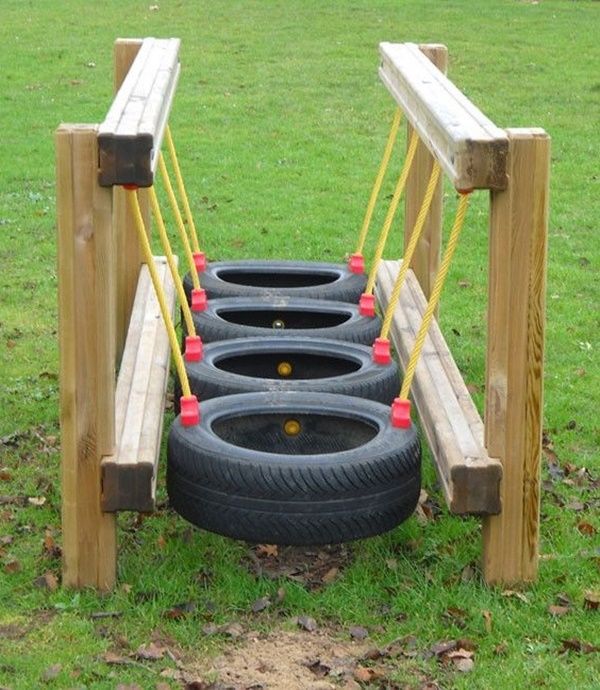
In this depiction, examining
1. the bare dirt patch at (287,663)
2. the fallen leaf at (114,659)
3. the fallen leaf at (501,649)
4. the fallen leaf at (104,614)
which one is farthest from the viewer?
the fallen leaf at (104,614)

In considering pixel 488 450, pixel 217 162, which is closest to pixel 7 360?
pixel 488 450

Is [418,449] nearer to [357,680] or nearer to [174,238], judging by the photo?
[357,680]

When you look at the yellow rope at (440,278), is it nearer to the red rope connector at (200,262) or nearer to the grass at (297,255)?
the grass at (297,255)

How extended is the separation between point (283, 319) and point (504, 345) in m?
2.62

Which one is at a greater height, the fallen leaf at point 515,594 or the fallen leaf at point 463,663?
the fallen leaf at point 463,663

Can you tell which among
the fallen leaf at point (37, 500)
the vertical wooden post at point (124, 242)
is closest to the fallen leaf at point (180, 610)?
the fallen leaf at point (37, 500)

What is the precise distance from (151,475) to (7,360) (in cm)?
314

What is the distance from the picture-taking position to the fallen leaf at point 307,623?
4969mm

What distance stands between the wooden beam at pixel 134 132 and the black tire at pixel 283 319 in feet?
4.18

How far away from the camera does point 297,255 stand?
10.4 meters

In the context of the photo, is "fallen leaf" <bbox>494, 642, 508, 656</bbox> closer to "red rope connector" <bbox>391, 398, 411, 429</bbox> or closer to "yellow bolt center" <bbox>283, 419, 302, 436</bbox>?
"red rope connector" <bbox>391, 398, 411, 429</bbox>

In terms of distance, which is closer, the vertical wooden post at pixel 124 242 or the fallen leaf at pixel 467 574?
the fallen leaf at pixel 467 574

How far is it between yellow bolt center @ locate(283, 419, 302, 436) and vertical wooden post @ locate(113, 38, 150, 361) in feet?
6.58

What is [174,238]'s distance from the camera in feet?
35.1
